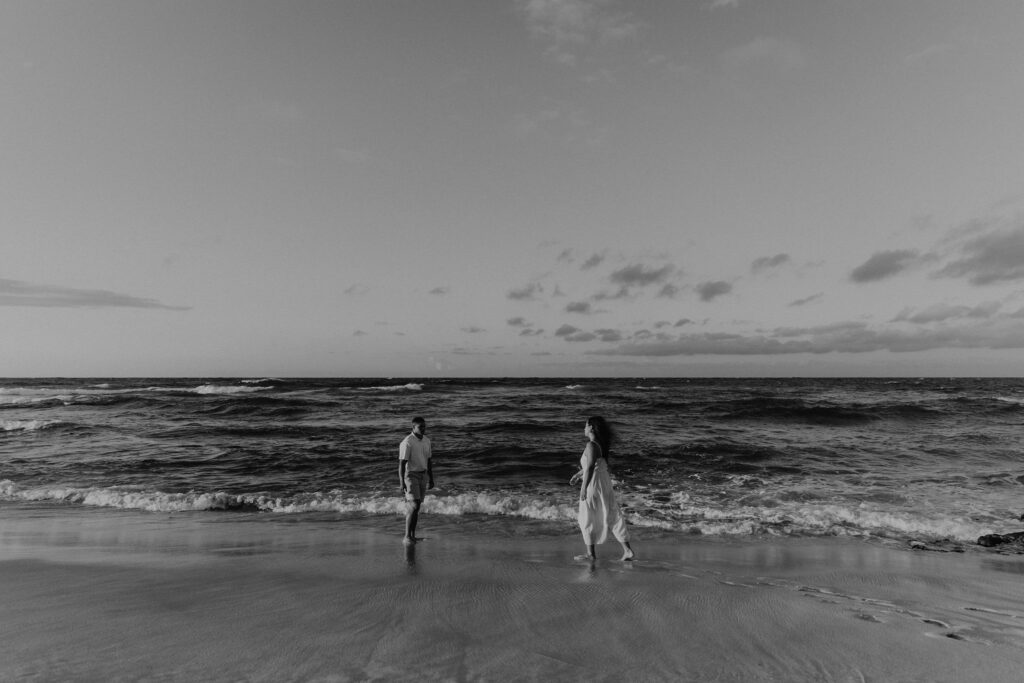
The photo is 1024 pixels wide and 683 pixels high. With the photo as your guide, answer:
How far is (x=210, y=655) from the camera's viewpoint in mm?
4465

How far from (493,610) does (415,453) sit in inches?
138

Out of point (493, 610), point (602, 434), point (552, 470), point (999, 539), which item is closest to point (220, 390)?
point (552, 470)

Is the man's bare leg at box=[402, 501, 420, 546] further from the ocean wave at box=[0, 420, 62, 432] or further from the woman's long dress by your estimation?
the ocean wave at box=[0, 420, 62, 432]

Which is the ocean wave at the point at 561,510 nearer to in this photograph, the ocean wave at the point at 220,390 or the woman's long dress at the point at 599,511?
the woman's long dress at the point at 599,511

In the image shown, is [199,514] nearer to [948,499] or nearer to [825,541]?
[825,541]

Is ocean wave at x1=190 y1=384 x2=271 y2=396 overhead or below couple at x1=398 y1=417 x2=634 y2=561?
below

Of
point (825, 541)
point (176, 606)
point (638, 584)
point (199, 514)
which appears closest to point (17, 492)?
point (199, 514)

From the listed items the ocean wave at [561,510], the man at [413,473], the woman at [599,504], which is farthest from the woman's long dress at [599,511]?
the man at [413,473]

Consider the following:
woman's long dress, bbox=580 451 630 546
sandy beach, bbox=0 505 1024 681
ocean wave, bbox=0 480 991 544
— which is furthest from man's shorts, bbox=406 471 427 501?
woman's long dress, bbox=580 451 630 546

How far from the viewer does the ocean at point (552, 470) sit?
1028 centimetres

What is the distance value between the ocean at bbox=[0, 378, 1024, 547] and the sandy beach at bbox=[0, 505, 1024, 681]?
5.88ft

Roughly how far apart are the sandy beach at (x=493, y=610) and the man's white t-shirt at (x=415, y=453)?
1225 millimetres

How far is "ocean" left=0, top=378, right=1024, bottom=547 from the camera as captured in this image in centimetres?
1028

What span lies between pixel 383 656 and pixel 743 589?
4.31 metres
